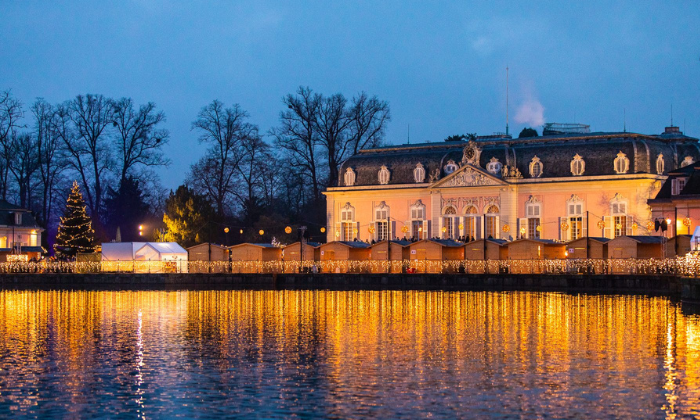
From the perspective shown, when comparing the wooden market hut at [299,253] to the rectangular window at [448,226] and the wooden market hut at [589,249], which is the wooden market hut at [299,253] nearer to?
the rectangular window at [448,226]

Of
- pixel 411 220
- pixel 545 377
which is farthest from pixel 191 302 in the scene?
pixel 411 220

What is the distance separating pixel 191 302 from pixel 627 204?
4307cm

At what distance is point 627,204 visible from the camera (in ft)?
286

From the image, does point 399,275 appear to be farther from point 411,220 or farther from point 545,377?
point 545,377

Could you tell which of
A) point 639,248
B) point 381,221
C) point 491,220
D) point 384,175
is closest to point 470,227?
point 491,220

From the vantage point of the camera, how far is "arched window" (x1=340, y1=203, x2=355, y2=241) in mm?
101125

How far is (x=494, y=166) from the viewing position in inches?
3728

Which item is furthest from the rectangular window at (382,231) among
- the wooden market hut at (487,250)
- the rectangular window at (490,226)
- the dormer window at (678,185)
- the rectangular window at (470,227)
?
the dormer window at (678,185)

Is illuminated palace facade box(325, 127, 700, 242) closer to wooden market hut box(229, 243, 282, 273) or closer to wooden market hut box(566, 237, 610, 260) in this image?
wooden market hut box(566, 237, 610, 260)

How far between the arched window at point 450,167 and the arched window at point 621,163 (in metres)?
14.7

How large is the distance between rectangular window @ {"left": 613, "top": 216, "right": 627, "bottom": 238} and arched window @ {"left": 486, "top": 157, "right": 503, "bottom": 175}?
1168 centimetres

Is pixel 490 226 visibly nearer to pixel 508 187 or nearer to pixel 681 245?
pixel 508 187

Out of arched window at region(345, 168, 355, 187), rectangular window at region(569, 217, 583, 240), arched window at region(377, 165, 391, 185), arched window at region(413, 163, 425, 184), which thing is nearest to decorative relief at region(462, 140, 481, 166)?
arched window at region(413, 163, 425, 184)

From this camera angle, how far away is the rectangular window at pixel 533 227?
303 ft
